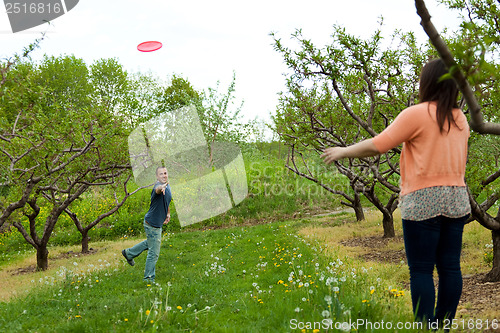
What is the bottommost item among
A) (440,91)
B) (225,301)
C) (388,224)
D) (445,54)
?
(388,224)

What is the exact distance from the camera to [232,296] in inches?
211

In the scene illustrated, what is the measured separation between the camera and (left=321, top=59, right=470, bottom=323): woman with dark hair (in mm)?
2760

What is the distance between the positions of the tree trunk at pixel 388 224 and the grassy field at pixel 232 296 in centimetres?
85

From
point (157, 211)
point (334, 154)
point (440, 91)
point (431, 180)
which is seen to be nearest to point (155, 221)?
point (157, 211)

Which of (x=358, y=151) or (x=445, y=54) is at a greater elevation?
(x=445, y=54)

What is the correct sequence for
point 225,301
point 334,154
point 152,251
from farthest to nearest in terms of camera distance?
point 152,251, point 225,301, point 334,154

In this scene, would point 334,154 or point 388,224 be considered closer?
point 334,154

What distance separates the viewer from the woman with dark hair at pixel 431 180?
9.05ft

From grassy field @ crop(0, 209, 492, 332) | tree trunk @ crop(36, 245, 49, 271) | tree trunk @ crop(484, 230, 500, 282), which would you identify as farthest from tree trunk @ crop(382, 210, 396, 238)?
tree trunk @ crop(36, 245, 49, 271)

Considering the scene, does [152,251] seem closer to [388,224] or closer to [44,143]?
[44,143]

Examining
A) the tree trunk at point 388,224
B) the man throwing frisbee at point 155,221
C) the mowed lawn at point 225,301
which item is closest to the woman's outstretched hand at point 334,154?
the mowed lawn at point 225,301

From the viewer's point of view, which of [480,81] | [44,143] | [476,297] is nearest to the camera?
[480,81]

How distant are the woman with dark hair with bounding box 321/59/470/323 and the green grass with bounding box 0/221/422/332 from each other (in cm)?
68

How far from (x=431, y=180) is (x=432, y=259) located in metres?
0.61
